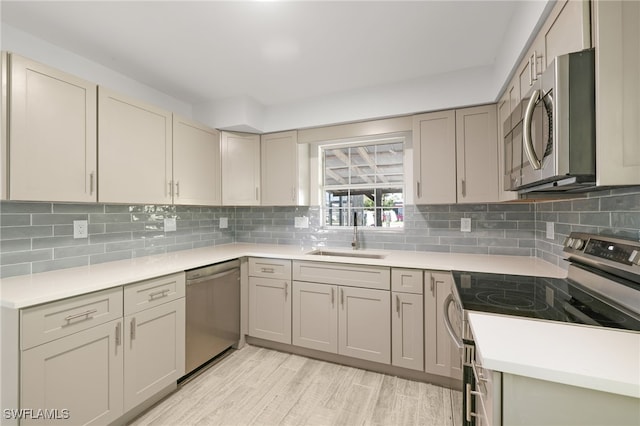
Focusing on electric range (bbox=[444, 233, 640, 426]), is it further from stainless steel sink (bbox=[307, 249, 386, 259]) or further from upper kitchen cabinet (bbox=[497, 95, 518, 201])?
stainless steel sink (bbox=[307, 249, 386, 259])

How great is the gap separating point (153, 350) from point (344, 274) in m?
1.44

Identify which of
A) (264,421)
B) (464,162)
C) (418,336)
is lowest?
(264,421)

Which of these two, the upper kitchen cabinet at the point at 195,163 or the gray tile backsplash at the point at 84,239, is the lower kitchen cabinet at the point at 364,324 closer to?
the upper kitchen cabinet at the point at 195,163

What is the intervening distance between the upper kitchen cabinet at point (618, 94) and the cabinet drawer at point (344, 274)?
1.46 metres

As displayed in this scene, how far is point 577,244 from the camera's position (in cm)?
A: 143

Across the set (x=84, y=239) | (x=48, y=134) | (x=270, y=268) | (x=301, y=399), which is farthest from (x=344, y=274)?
(x=48, y=134)

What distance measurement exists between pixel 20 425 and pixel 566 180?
2488 millimetres

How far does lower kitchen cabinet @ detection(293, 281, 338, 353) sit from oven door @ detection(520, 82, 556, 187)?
1.66m

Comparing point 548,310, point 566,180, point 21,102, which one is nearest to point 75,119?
point 21,102

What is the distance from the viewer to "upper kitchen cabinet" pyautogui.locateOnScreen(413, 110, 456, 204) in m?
2.27

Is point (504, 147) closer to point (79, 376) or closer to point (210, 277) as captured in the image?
point (210, 277)

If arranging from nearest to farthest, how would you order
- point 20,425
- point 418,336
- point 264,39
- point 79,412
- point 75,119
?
point 20,425
point 79,412
point 75,119
point 264,39
point 418,336

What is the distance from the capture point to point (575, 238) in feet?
4.82

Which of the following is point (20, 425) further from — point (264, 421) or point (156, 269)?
point (264, 421)
